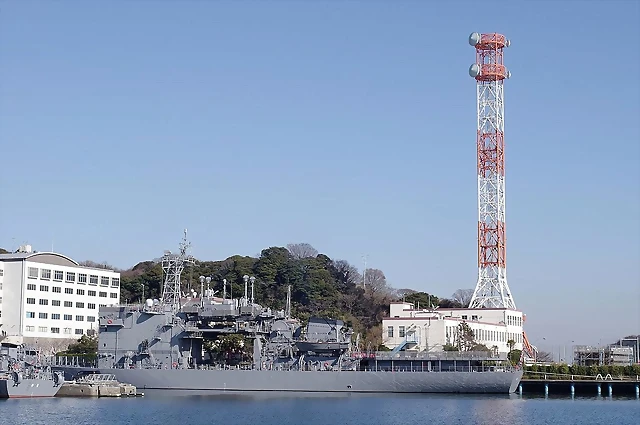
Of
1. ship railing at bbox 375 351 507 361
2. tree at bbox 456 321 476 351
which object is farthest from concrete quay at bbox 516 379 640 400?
ship railing at bbox 375 351 507 361

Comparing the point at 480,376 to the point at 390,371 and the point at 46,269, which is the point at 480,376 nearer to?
the point at 390,371

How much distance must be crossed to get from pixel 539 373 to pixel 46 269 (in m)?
45.0

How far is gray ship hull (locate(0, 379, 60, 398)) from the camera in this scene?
57125 mm

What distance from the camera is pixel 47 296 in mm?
86438

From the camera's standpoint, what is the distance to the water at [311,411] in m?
46.9

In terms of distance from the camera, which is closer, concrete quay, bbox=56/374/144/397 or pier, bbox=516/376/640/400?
concrete quay, bbox=56/374/144/397

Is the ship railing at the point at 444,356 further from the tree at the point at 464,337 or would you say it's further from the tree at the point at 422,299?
the tree at the point at 422,299

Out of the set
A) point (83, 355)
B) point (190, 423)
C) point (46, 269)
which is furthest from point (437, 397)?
point (46, 269)

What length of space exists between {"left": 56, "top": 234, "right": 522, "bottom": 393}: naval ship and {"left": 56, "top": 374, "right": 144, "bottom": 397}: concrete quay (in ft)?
7.64

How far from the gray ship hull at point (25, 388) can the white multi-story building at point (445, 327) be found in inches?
1082

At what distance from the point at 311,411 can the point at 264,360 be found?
13357mm

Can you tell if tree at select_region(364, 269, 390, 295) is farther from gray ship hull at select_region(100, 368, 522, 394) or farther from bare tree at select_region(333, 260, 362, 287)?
gray ship hull at select_region(100, 368, 522, 394)

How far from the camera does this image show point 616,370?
7812cm

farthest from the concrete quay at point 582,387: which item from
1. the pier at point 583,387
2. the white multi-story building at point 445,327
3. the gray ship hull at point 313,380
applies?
the gray ship hull at point 313,380
